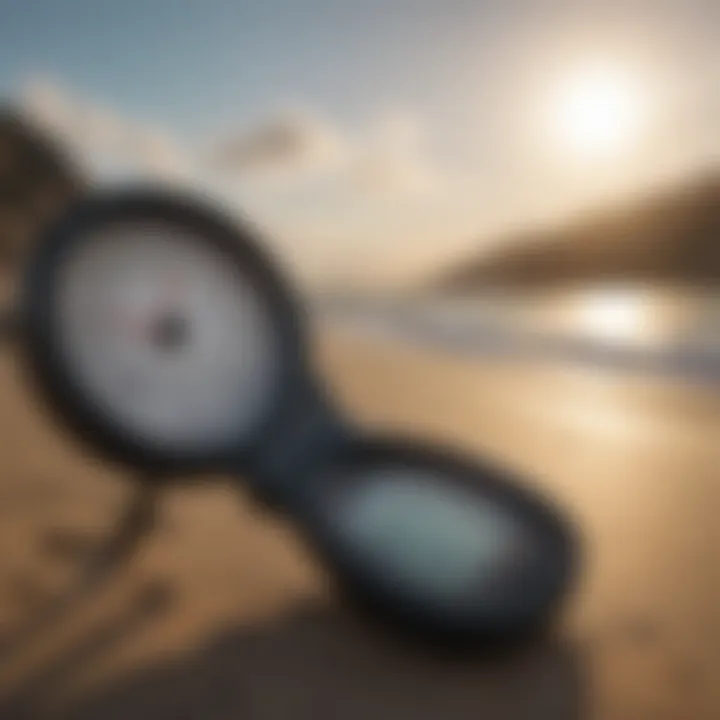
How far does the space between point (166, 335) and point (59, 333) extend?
7 cm

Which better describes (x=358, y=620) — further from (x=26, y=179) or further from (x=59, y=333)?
(x=26, y=179)

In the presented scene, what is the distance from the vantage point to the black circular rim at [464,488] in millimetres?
571

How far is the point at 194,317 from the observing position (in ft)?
1.92

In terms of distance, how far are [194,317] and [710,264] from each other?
0.43 m

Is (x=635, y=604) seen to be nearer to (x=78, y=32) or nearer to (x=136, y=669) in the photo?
(x=136, y=669)

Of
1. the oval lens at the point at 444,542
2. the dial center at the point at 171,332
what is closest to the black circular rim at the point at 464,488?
the oval lens at the point at 444,542

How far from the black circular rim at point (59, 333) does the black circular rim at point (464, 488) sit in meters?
0.06

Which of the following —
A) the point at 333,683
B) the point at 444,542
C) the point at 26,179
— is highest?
the point at 26,179

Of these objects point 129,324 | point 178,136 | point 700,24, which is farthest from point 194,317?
point 700,24

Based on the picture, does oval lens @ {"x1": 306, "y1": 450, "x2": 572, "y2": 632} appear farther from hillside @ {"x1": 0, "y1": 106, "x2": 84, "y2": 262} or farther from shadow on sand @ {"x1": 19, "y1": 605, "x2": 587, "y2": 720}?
hillside @ {"x1": 0, "y1": 106, "x2": 84, "y2": 262}

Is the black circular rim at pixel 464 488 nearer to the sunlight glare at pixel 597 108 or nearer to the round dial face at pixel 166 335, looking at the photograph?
the round dial face at pixel 166 335

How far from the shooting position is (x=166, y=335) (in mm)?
583

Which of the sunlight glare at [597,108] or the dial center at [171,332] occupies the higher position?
the sunlight glare at [597,108]

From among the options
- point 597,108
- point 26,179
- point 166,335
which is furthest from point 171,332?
point 597,108
